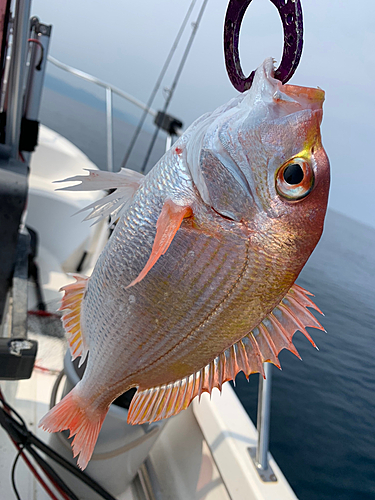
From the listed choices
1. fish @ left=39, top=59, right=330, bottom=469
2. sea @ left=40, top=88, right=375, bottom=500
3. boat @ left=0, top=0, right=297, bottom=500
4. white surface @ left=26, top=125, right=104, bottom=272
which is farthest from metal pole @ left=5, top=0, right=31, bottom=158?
white surface @ left=26, top=125, right=104, bottom=272

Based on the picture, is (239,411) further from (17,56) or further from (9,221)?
(17,56)

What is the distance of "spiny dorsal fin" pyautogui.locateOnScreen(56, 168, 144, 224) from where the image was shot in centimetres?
81

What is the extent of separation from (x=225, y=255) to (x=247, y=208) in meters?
0.10

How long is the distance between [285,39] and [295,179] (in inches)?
8.9

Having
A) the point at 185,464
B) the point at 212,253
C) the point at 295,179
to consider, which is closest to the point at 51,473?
the point at 185,464

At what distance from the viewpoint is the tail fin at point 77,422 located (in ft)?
2.87

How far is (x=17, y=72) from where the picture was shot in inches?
78.5

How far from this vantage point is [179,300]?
77cm

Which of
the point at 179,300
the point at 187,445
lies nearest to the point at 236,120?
the point at 179,300

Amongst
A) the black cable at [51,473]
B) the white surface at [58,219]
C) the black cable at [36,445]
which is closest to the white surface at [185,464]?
the black cable at [36,445]

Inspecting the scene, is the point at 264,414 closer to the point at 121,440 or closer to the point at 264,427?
the point at 264,427

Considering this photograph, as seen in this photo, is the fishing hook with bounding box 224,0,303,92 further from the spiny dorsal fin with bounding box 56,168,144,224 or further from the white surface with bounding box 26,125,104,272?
the white surface with bounding box 26,125,104,272

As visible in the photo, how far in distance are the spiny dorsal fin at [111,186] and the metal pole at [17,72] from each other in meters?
1.43

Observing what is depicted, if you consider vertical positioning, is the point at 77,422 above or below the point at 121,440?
above
